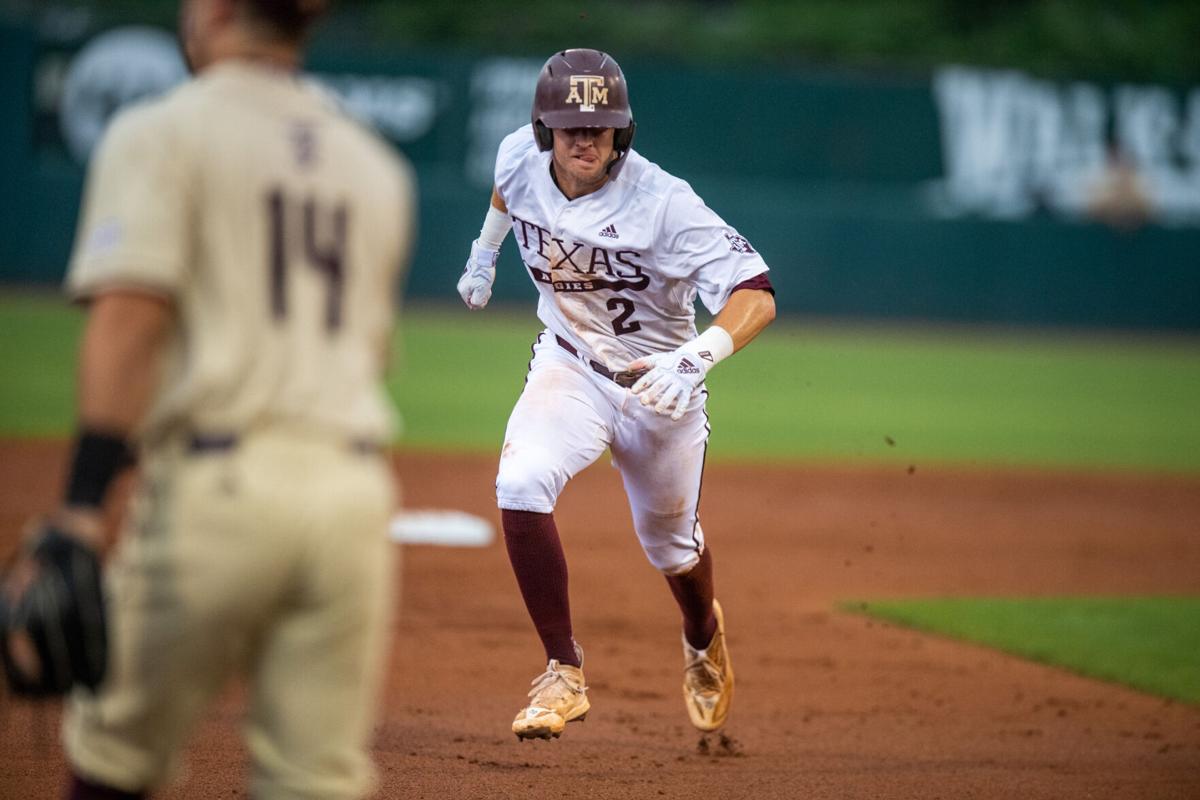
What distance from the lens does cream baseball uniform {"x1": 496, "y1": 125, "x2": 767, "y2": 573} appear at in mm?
4875

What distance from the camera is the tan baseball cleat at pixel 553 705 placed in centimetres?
460

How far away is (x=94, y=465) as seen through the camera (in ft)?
7.66

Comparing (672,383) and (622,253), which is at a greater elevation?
(622,253)

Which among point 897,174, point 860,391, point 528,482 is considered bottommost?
point 860,391

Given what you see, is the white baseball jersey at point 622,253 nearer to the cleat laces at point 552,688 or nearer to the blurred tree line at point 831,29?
the cleat laces at point 552,688

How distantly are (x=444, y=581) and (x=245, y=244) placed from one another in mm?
5554

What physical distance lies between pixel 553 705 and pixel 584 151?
1.75 metres

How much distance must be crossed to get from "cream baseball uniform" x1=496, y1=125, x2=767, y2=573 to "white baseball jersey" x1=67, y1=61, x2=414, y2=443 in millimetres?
2313

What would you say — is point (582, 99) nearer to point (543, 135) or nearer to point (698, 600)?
point (543, 135)

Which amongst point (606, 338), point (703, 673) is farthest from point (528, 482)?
point (703, 673)

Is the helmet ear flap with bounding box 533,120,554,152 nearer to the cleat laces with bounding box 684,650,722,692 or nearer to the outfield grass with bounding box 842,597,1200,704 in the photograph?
the cleat laces with bounding box 684,650,722,692

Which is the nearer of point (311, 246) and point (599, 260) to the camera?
point (311, 246)

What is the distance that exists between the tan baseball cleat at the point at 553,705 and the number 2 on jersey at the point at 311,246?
2382 millimetres

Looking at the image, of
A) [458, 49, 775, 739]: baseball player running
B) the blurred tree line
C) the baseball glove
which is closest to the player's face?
[458, 49, 775, 739]: baseball player running
